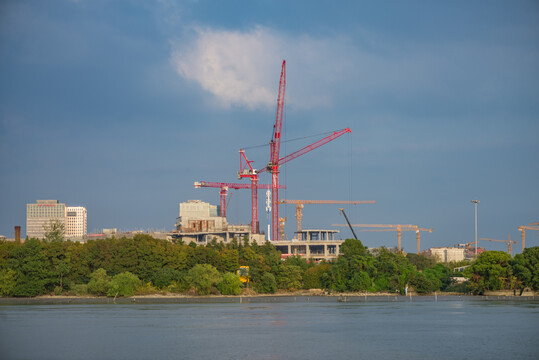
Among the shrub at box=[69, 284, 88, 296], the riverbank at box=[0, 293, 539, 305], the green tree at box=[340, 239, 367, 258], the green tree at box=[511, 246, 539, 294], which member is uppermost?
the green tree at box=[340, 239, 367, 258]

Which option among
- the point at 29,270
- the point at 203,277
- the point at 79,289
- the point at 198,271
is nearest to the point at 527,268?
the point at 203,277

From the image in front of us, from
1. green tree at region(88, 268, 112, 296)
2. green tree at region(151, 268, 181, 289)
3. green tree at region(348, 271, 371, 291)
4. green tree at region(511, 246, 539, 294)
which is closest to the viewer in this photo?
green tree at region(511, 246, 539, 294)

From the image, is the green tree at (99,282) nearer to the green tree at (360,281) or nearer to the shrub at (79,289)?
the shrub at (79,289)

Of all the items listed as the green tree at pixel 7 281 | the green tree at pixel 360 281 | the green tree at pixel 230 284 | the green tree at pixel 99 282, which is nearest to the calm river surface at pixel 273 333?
the green tree at pixel 99 282

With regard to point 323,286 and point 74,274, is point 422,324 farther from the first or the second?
point 74,274

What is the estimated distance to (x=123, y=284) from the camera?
383 ft

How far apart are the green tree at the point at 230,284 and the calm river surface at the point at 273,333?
20585mm

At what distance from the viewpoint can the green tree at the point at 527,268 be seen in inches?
4289

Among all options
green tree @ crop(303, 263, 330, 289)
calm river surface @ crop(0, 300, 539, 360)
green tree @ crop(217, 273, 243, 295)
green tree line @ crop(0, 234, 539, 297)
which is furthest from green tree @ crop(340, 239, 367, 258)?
calm river surface @ crop(0, 300, 539, 360)

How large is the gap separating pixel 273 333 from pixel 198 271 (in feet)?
180

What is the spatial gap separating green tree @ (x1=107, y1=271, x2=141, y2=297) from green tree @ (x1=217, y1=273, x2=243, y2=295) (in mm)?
15846

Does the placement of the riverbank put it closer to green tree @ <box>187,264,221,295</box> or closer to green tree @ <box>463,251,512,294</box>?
green tree @ <box>187,264,221,295</box>

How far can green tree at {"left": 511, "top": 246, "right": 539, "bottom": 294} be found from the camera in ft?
357

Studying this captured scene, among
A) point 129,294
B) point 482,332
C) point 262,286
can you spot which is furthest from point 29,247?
point 482,332
